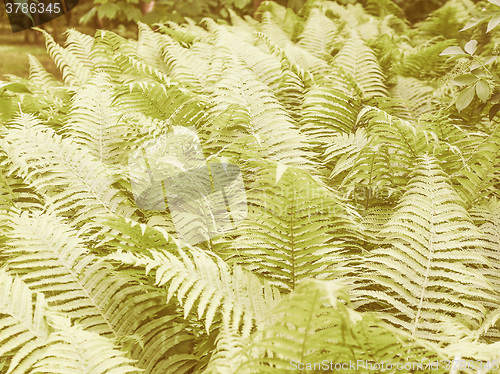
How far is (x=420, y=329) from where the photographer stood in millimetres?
Result: 1507

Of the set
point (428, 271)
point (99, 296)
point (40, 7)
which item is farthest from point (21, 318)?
point (40, 7)

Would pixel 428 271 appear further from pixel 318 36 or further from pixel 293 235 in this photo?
pixel 318 36

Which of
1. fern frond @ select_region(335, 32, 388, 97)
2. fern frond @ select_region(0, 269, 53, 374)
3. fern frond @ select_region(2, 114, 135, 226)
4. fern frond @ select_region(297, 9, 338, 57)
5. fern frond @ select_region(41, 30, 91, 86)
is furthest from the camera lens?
fern frond @ select_region(297, 9, 338, 57)

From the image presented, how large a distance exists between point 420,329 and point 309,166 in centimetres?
92

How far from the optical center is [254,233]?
165 centimetres


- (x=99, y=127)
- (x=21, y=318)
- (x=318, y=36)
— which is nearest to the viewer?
(x=21, y=318)

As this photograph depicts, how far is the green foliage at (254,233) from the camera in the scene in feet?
4.07

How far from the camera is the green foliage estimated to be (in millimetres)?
1239

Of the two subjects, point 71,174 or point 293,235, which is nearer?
point 293,235

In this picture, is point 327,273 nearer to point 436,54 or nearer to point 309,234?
point 309,234

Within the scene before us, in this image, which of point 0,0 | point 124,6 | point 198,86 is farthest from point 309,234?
point 0,0

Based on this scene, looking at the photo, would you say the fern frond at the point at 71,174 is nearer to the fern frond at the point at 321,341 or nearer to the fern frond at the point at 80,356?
the fern frond at the point at 80,356

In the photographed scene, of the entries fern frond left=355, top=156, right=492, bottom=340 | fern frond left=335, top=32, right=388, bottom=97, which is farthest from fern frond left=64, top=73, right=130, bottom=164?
fern frond left=335, top=32, right=388, bottom=97

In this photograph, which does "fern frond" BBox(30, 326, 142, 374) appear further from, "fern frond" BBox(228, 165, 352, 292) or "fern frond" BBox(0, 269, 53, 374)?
"fern frond" BBox(228, 165, 352, 292)
